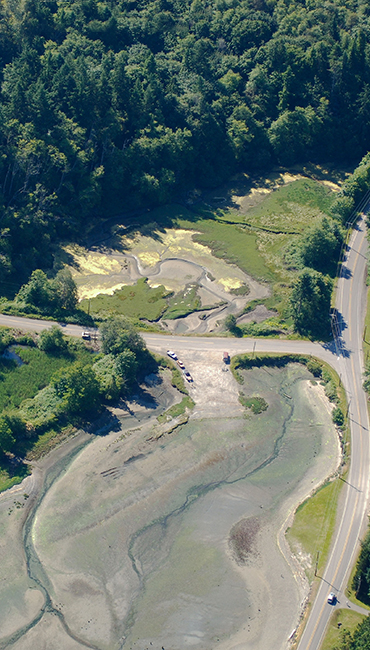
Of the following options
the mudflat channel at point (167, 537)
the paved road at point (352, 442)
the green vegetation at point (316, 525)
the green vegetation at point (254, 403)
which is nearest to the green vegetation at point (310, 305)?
the paved road at point (352, 442)

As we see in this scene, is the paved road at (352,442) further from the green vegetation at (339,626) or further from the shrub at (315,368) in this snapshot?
the shrub at (315,368)

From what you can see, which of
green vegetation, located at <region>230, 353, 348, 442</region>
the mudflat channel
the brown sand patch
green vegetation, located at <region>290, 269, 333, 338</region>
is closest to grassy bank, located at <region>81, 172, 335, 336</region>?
green vegetation, located at <region>290, 269, 333, 338</region>

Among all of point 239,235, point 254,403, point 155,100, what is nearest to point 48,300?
point 254,403

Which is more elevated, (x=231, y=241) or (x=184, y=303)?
(x=231, y=241)

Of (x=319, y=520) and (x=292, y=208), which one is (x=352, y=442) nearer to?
(x=319, y=520)

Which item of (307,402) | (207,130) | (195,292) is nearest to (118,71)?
(207,130)

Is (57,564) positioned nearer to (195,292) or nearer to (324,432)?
(324,432)
